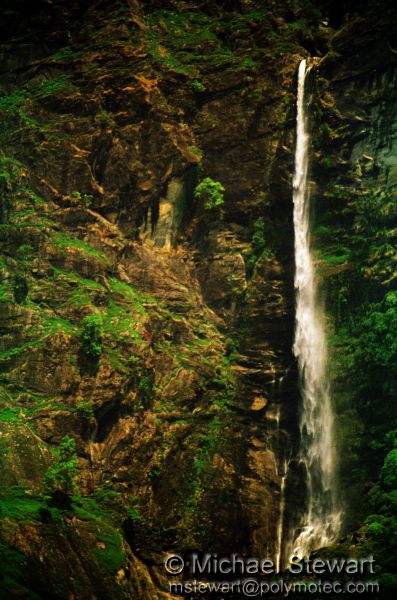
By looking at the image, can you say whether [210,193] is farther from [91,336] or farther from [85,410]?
[85,410]

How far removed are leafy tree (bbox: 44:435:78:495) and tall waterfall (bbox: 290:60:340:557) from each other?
8.63m

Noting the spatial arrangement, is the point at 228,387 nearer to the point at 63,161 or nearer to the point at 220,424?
the point at 220,424

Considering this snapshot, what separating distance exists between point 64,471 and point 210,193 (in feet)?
45.4

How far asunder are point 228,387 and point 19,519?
34.0ft

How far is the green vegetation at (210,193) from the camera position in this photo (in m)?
30.5

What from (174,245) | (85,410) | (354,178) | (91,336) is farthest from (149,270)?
(354,178)

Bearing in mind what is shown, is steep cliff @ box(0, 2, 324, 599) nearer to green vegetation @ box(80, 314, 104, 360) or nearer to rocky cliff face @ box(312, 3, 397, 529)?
green vegetation @ box(80, 314, 104, 360)

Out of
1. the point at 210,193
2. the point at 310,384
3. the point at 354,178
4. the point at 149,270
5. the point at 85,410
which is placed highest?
the point at 354,178

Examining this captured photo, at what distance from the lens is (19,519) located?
20438mm

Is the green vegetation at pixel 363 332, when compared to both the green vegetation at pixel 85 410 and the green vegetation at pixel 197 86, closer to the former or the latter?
the green vegetation at pixel 197 86

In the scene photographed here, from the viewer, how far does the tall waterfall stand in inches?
1017

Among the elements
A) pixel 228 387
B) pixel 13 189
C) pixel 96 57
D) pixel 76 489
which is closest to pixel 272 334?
pixel 228 387

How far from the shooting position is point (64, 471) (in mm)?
22203

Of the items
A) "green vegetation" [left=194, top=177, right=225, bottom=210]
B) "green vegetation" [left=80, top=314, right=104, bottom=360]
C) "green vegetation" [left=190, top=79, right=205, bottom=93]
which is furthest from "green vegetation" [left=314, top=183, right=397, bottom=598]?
"green vegetation" [left=80, top=314, right=104, bottom=360]
